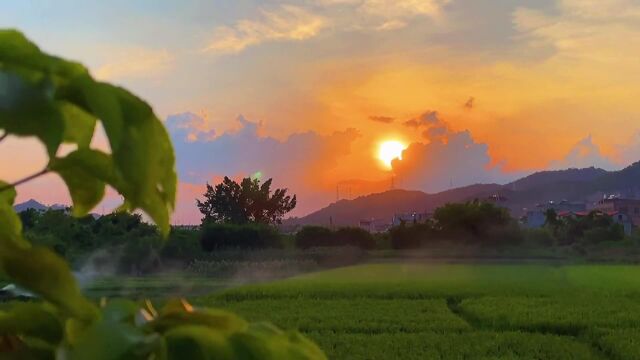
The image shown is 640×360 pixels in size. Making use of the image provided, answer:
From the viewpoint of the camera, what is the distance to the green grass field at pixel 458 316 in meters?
6.51

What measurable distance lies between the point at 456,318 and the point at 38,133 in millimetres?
8240

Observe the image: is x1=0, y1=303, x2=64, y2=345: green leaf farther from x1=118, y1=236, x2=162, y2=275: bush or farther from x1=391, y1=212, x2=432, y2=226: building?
x1=391, y1=212, x2=432, y2=226: building

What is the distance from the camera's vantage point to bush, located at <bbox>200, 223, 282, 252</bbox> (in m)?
22.2

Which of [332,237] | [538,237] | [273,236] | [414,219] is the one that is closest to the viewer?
[273,236]

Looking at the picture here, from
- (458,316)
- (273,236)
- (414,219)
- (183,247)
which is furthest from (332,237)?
(458,316)

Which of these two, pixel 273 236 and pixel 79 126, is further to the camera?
pixel 273 236

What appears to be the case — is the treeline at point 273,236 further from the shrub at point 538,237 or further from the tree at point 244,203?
the tree at point 244,203

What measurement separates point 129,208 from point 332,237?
23.2 metres

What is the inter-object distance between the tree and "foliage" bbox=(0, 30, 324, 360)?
3288 centimetres

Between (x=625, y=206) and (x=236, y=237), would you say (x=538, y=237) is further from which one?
(x=625, y=206)

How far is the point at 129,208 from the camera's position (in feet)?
1.49

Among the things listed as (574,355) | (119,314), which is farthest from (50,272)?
(574,355)

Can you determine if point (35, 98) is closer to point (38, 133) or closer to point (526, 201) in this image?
point (38, 133)

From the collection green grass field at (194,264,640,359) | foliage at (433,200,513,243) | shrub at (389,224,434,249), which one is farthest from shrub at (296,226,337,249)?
green grass field at (194,264,640,359)
